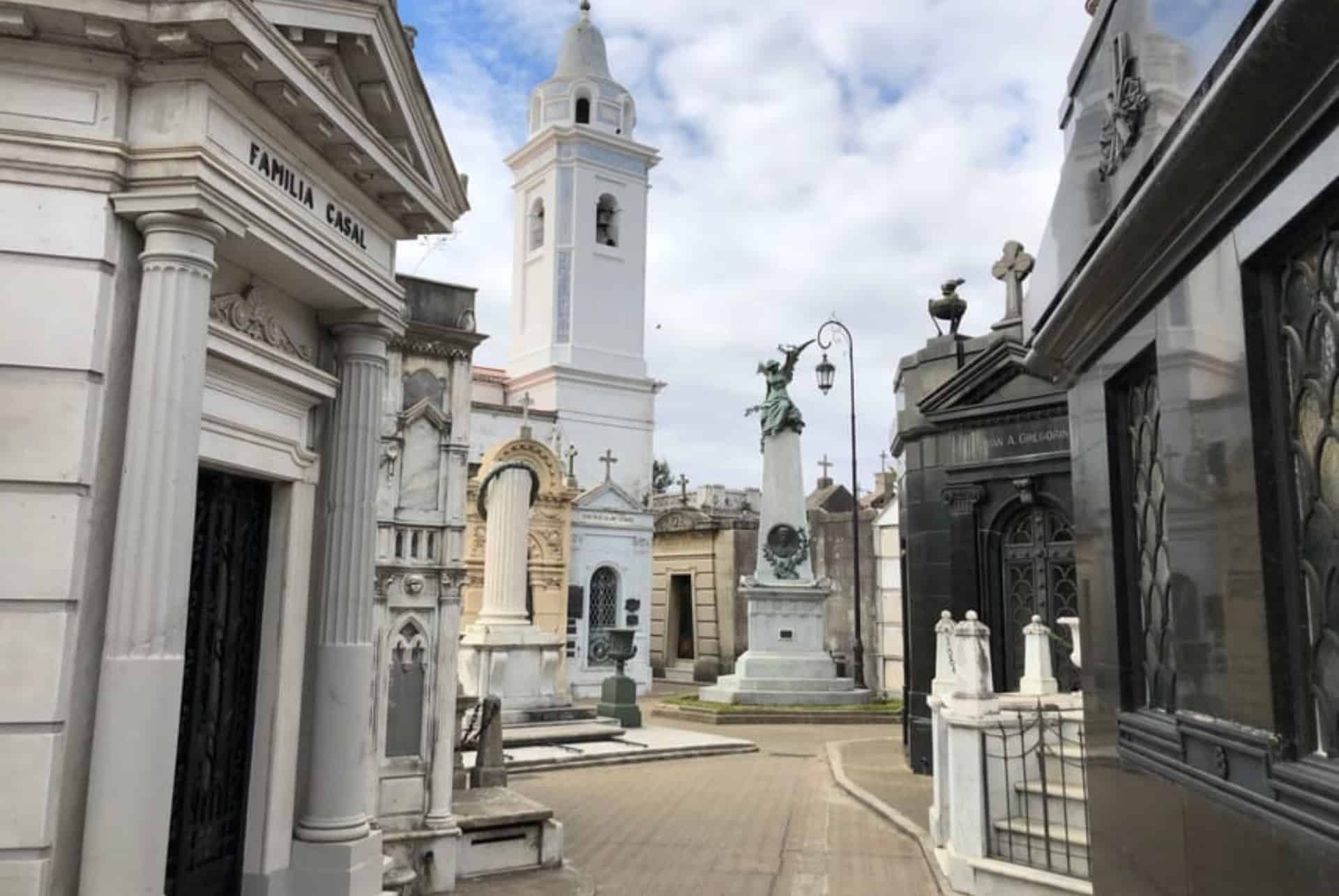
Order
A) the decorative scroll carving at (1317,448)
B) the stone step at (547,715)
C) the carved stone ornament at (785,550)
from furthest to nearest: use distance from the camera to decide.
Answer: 1. the carved stone ornament at (785,550)
2. the stone step at (547,715)
3. the decorative scroll carving at (1317,448)

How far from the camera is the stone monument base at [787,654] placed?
65.9ft

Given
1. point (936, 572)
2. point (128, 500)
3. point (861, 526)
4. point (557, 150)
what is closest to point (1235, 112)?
point (128, 500)

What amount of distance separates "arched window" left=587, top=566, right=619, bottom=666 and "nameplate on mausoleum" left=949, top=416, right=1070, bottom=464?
13.3 meters

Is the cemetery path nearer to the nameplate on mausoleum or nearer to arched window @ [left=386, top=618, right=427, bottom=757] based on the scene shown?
arched window @ [left=386, top=618, right=427, bottom=757]

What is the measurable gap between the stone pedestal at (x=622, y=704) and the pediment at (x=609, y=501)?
7.41m

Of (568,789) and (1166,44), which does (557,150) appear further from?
(1166,44)

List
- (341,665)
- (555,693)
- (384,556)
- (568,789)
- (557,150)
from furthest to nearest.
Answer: (557,150) < (555,693) < (568,789) < (384,556) < (341,665)

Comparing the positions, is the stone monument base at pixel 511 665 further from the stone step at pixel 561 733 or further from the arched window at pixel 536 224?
the arched window at pixel 536 224

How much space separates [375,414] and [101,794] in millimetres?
2581

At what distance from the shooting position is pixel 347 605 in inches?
220

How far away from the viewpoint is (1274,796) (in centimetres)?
255

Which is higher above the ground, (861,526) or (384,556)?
(861,526)

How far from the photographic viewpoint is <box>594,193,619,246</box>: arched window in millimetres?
32969

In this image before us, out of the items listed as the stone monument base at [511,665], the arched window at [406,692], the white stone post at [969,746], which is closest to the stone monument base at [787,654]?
the stone monument base at [511,665]
